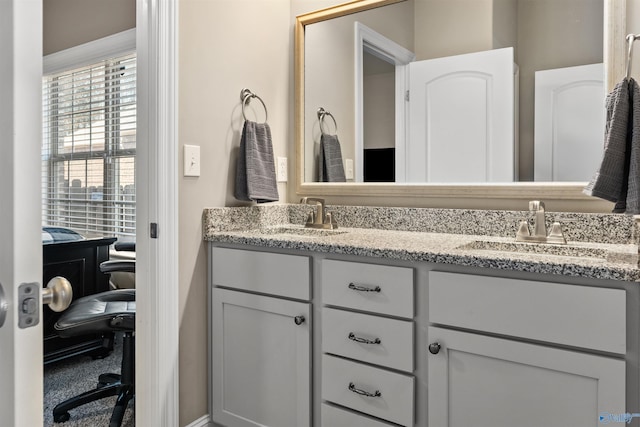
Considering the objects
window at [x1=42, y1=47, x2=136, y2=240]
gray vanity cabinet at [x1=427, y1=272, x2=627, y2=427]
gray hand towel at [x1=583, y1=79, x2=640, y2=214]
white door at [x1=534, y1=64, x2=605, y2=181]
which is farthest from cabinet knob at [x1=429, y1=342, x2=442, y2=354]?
window at [x1=42, y1=47, x2=136, y2=240]

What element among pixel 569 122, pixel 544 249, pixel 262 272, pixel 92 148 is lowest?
pixel 262 272

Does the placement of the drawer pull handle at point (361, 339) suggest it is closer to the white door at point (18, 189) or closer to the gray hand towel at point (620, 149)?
the gray hand towel at point (620, 149)

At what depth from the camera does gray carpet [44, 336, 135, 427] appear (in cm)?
201

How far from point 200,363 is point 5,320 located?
1270 millimetres

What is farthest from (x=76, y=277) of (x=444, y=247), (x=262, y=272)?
(x=444, y=247)

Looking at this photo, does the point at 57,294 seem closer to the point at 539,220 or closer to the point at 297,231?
the point at 297,231

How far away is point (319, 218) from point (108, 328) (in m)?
1.03

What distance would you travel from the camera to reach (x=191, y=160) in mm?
1733

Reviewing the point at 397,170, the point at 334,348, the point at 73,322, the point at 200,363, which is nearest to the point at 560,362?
the point at 334,348

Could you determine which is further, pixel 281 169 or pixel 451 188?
pixel 281 169

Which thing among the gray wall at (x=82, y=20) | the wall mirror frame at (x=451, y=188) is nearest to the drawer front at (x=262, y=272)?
the wall mirror frame at (x=451, y=188)

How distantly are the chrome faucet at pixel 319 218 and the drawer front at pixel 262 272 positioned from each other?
1.53 ft

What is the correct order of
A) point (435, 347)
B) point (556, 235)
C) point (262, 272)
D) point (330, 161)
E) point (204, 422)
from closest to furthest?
point (435, 347)
point (556, 235)
point (262, 272)
point (204, 422)
point (330, 161)

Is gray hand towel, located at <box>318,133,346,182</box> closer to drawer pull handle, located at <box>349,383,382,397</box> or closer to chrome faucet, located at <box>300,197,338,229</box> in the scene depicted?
chrome faucet, located at <box>300,197,338,229</box>
